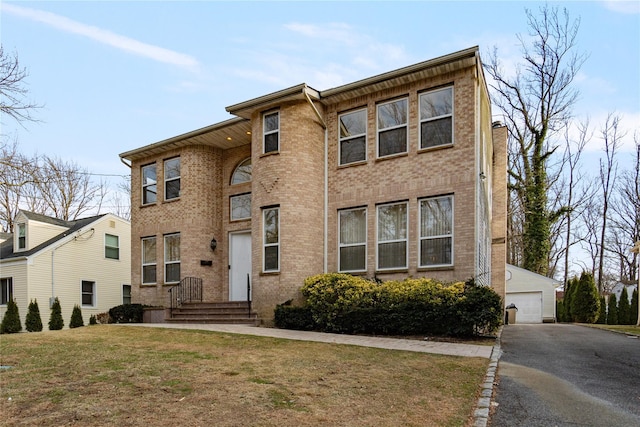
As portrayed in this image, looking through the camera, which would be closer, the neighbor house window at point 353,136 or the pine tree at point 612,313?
the neighbor house window at point 353,136

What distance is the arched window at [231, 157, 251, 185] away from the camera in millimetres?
16500

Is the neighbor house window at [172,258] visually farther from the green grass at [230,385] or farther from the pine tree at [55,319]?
the green grass at [230,385]

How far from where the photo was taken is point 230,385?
5.38 m

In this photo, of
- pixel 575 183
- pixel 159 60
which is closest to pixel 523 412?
pixel 159 60

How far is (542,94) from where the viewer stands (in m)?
27.8

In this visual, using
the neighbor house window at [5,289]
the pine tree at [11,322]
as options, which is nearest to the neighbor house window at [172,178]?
the pine tree at [11,322]

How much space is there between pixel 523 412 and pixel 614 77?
20.0 meters

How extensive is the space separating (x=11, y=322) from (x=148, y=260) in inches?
254

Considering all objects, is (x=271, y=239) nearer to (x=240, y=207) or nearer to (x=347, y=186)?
(x=347, y=186)

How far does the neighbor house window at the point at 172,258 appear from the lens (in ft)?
54.4

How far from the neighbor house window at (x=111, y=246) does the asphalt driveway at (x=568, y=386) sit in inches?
827

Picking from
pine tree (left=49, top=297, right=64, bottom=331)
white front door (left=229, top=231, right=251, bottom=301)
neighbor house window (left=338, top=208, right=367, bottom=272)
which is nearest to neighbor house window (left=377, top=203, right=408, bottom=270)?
neighbor house window (left=338, top=208, right=367, bottom=272)

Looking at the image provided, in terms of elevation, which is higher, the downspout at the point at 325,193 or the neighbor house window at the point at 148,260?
the downspout at the point at 325,193

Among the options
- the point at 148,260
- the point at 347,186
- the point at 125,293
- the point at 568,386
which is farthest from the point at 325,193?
the point at 125,293
